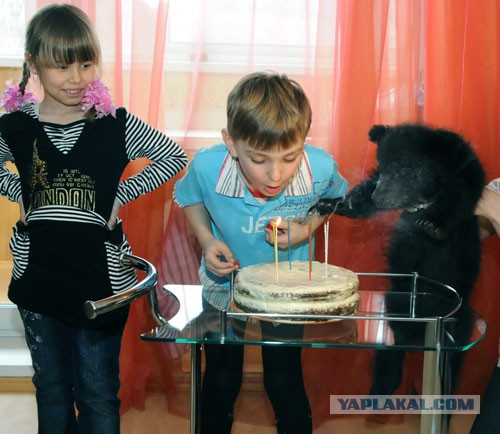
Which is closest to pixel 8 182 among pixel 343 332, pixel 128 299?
pixel 128 299

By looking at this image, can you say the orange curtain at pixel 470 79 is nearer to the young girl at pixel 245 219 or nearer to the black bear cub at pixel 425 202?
the black bear cub at pixel 425 202

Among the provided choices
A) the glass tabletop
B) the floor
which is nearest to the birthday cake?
the glass tabletop

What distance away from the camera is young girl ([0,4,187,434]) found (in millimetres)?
1500

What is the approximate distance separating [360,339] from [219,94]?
3.20 ft

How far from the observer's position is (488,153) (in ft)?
6.23

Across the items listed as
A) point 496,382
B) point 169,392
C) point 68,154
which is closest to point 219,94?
point 68,154

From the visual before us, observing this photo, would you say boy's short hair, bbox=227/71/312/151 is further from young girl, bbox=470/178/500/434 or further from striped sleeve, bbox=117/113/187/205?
young girl, bbox=470/178/500/434

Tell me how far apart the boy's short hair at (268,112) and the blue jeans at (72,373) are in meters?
0.58

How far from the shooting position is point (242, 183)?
1552mm

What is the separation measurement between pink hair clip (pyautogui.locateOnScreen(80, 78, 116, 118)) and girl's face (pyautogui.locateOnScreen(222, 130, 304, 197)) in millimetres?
325

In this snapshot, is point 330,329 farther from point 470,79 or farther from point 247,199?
point 470,79

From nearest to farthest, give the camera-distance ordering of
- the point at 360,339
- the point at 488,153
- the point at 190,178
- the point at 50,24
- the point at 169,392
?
the point at 360,339 < the point at 50,24 < the point at 190,178 < the point at 488,153 < the point at 169,392

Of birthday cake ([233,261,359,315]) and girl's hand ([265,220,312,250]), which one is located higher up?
girl's hand ([265,220,312,250])

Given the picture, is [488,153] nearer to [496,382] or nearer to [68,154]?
[496,382]
